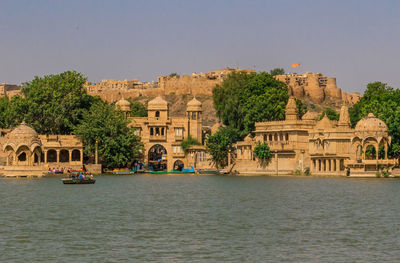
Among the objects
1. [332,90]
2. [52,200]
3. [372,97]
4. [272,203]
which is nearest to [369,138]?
[372,97]

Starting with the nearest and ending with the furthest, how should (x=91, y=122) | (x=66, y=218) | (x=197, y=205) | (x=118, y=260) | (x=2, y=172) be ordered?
(x=118, y=260) < (x=66, y=218) < (x=197, y=205) < (x=2, y=172) < (x=91, y=122)

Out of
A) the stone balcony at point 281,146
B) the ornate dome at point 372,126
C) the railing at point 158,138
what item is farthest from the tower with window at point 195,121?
the ornate dome at point 372,126

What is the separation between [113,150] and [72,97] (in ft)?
30.9

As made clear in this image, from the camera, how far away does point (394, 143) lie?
82312 mm

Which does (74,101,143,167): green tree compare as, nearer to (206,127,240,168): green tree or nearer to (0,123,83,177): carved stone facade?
(0,123,83,177): carved stone facade

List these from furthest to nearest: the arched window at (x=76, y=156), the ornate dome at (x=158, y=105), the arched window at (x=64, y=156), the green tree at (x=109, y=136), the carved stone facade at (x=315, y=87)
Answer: the carved stone facade at (x=315, y=87) < the ornate dome at (x=158, y=105) < the arched window at (x=64, y=156) < the arched window at (x=76, y=156) < the green tree at (x=109, y=136)

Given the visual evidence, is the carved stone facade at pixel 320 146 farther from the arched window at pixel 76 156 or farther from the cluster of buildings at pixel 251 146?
the arched window at pixel 76 156

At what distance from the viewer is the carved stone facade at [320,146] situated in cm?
7950

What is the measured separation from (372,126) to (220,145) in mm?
22108

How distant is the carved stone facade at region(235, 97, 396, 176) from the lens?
261ft

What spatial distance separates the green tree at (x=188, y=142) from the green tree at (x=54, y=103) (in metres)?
12.8

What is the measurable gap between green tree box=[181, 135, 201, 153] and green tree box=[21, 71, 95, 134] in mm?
12784

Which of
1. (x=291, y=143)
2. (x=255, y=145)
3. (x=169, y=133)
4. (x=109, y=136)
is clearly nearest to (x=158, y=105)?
(x=169, y=133)

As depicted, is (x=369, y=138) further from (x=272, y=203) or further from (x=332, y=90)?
(x=332, y=90)
